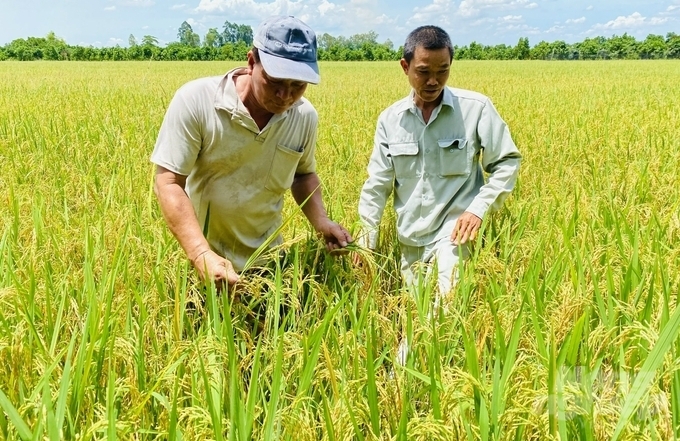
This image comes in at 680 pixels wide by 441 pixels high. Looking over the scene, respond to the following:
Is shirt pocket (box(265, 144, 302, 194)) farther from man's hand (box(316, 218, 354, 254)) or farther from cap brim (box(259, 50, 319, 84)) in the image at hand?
cap brim (box(259, 50, 319, 84))

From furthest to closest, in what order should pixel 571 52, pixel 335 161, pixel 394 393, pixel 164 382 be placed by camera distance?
pixel 571 52 → pixel 335 161 → pixel 164 382 → pixel 394 393

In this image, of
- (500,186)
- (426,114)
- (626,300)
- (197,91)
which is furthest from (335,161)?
(626,300)

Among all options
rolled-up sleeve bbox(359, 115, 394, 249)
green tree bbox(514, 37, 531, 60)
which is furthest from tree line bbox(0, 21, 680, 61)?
rolled-up sleeve bbox(359, 115, 394, 249)

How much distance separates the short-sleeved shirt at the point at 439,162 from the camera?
2.51 metres

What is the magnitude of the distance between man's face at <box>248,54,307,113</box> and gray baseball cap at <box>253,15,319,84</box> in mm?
54

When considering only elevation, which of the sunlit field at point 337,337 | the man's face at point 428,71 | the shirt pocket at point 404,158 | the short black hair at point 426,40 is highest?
the short black hair at point 426,40

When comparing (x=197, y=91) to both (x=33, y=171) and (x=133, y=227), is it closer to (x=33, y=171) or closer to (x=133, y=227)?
(x=133, y=227)

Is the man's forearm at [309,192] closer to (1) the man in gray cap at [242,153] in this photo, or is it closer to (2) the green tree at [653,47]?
(1) the man in gray cap at [242,153]

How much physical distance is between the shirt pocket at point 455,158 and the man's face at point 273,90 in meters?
0.96

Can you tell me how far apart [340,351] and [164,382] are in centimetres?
47

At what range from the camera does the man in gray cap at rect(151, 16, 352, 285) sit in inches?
69.1

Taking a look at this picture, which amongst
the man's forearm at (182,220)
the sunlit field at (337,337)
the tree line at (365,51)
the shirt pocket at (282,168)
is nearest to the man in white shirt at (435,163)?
the sunlit field at (337,337)

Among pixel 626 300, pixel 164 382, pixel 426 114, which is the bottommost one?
pixel 164 382

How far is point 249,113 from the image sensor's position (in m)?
2.02
